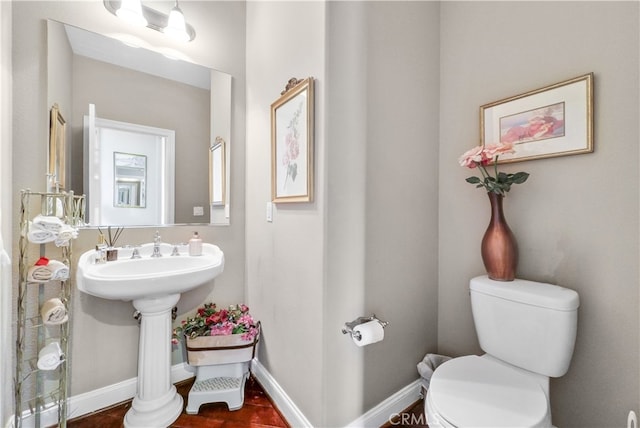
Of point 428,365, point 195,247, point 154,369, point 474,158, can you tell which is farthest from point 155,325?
point 474,158

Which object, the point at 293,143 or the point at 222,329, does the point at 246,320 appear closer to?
the point at 222,329

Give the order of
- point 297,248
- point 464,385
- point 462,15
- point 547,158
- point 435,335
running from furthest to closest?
point 435,335 < point 462,15 < point 297,248 < point 547,158 < point 464,385

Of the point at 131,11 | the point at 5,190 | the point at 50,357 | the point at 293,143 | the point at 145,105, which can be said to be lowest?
the point at 50,357

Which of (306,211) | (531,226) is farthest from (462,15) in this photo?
(306,211)

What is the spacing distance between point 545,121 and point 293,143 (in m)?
1.16

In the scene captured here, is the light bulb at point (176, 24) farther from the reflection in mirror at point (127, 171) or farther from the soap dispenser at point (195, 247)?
the soap dispenser at point (195, 247)

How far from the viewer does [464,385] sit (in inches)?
39.3

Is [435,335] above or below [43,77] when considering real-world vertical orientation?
below

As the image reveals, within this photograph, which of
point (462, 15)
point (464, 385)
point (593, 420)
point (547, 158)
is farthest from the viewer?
point (462, 15)

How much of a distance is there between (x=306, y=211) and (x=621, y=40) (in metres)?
1.41

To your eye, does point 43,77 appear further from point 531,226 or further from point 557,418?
point 557,418

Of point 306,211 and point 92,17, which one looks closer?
point 306,211

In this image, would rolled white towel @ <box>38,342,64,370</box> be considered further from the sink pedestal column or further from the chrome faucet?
the chrome faucet

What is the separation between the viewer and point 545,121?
1.22 meters
